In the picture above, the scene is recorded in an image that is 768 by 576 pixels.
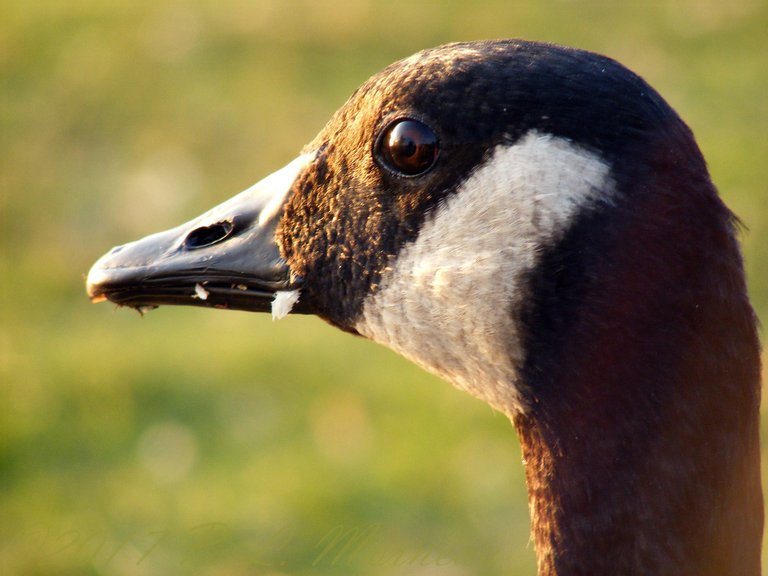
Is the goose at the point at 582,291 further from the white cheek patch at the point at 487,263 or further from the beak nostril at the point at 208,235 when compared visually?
the beak nostril at the point at 208,235

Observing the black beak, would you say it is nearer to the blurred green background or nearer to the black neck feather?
the black neck feather

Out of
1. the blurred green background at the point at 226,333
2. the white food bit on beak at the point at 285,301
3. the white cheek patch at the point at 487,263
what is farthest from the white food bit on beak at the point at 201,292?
the blurred green background at the point at 226,333

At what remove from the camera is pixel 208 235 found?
8.43ft

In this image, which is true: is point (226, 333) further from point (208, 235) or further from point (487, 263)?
point (487, 263)

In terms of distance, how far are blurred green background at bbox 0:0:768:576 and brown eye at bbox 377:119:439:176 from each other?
8.30ft

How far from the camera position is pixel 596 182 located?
204cm

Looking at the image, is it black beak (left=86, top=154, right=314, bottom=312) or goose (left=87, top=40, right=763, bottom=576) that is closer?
goose (left=87, top=40, right=763, bottom=576)

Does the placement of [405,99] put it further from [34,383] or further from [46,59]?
[46,59]

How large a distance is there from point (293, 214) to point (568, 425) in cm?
82

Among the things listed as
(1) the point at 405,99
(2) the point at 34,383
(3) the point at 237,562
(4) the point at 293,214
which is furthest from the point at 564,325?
(2) the point at 34,383

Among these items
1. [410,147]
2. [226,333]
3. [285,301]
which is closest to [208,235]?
[285,301]

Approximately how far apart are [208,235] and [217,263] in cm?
10

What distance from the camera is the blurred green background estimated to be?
182 inches

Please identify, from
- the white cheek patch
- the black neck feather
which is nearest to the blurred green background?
the white cheek patch
